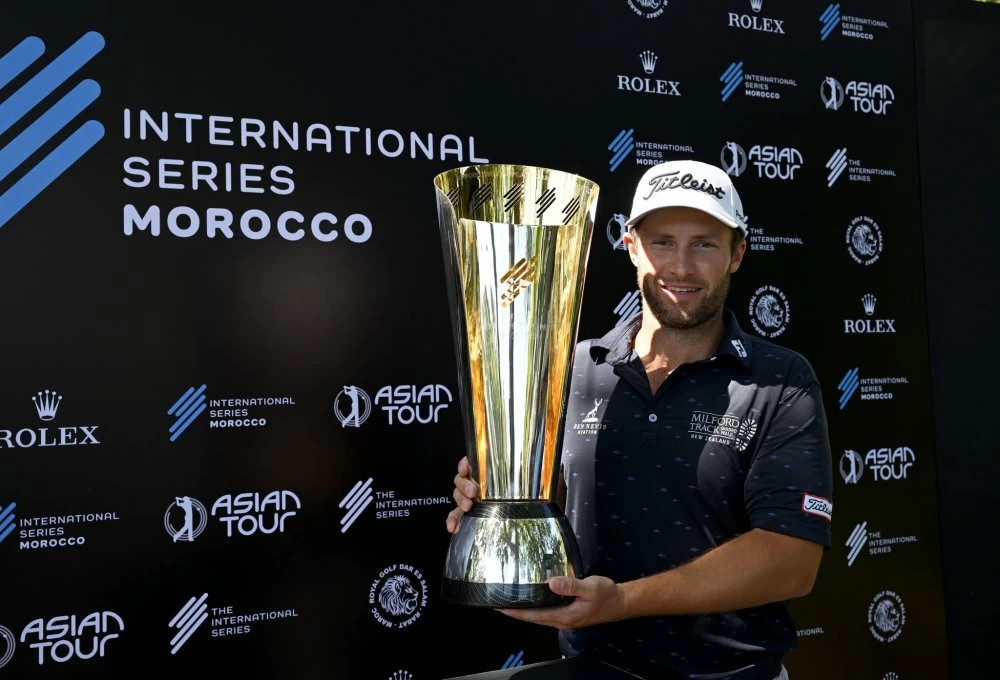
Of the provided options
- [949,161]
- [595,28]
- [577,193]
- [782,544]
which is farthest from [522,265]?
[949,161]

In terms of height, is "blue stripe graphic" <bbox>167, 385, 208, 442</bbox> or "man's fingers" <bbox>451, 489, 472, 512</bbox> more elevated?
"blue stripe graphic" <bbox>167, 385, 208, 442</bbox>

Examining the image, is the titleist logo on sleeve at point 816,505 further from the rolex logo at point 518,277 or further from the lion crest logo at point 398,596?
the lion crest logo at point 398,596

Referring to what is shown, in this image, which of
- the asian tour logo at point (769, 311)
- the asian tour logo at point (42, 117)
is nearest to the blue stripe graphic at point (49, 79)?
the asian tour logo at point (42, 117)

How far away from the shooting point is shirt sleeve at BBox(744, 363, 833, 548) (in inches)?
49.8

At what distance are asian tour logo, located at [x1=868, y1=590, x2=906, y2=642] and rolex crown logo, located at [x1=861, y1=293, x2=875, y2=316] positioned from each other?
1.03m

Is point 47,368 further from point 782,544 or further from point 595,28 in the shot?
point 595,28

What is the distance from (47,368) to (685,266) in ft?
5.24

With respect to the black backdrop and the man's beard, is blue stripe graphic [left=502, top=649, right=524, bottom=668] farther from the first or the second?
the man's beard

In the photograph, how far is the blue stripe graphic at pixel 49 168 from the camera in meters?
1.93

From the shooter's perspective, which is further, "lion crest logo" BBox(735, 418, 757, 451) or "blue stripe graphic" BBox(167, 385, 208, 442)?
"blue stripe graphic" BBox(167, 385, 208, 442)

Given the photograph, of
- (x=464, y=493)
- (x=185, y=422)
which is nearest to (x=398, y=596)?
(x=185, y=422)

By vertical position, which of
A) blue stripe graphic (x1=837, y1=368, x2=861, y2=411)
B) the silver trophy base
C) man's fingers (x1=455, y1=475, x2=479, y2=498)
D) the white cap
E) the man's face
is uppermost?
the white cap

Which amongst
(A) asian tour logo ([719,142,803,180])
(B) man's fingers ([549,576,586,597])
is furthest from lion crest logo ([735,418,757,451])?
(A) asian tour logo ([719,142,803,180])

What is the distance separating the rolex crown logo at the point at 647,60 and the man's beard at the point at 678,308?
1403 millimetres
